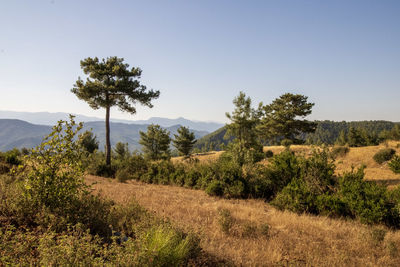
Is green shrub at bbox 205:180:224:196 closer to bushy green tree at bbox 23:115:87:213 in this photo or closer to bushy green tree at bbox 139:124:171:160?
bushy green tree at bbox 23:115:87:213

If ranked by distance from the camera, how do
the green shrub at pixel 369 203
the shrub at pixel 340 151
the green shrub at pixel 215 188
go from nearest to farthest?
1. the green shrub at pixel 369 203
2. the green shrub at pixel 215 188
3. the shrub at pixel 340 151

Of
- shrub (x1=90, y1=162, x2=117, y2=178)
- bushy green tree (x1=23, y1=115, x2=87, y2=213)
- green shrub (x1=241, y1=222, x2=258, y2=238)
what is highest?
bushy green tree (x1=23, y1=115, x2=87, y2=213)

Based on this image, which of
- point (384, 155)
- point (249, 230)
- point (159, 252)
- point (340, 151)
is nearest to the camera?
point (159, 252)

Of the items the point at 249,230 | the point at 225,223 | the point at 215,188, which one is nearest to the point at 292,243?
the point at 249,230

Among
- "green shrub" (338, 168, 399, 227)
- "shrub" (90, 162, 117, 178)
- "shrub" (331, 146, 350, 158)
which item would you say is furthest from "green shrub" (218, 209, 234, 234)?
"shrub" (331, 146, 350, 158)

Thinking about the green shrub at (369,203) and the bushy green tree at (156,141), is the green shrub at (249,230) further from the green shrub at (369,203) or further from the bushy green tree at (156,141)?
the bushy green tree at (156,141)

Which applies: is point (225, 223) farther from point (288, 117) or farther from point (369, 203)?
point (288, 117)

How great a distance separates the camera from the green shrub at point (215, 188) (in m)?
11.5

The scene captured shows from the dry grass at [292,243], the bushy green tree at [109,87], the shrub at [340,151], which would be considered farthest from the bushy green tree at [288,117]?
the dry grass at [292,243]

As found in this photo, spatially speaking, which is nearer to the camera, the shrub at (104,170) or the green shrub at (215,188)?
the green shrub at (215,188)

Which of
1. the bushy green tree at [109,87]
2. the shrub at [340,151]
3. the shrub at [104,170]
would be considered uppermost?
the bushy green tree at [109,87]

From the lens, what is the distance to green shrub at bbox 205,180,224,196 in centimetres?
1154

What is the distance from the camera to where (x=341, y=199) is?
7715 mm

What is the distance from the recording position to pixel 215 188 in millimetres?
11531
